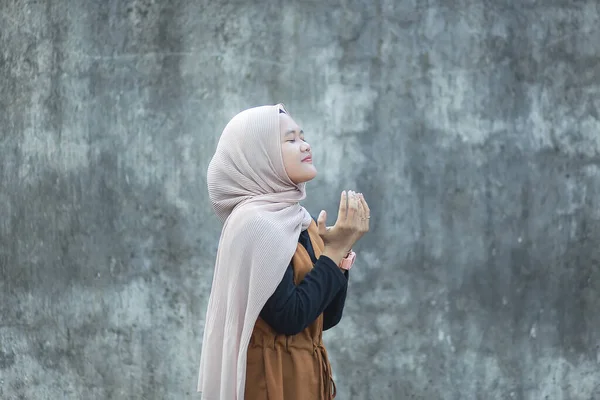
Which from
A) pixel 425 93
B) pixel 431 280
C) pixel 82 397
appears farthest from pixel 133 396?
pixel 425 93

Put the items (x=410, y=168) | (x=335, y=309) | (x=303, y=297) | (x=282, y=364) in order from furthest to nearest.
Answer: (x=410, y=168)
(x=335, y=309)
(x=282, y=364)
(x=303, y=297)

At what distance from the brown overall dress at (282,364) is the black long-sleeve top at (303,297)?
61 mm

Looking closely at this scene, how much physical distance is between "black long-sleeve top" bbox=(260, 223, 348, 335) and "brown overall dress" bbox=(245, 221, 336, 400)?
6 centimetres

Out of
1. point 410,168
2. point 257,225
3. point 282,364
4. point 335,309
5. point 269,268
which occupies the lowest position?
point 282,364

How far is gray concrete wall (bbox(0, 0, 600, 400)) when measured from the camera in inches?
213

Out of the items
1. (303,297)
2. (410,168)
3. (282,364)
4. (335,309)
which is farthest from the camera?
(410,168)

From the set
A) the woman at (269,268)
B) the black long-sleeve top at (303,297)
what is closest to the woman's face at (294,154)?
the woman at (269,268)

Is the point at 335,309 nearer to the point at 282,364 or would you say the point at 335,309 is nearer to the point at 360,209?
the point at 282,364

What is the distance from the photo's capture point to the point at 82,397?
5.74m

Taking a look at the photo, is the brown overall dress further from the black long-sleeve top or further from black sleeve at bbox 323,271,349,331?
black sleeve at bbox 323,271,349,331

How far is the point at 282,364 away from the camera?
11.0 ft

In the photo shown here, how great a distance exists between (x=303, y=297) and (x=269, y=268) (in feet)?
0.45

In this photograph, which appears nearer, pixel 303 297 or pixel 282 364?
pixel 303 297

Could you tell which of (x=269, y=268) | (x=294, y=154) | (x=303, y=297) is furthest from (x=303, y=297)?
(x=294, y=154)
